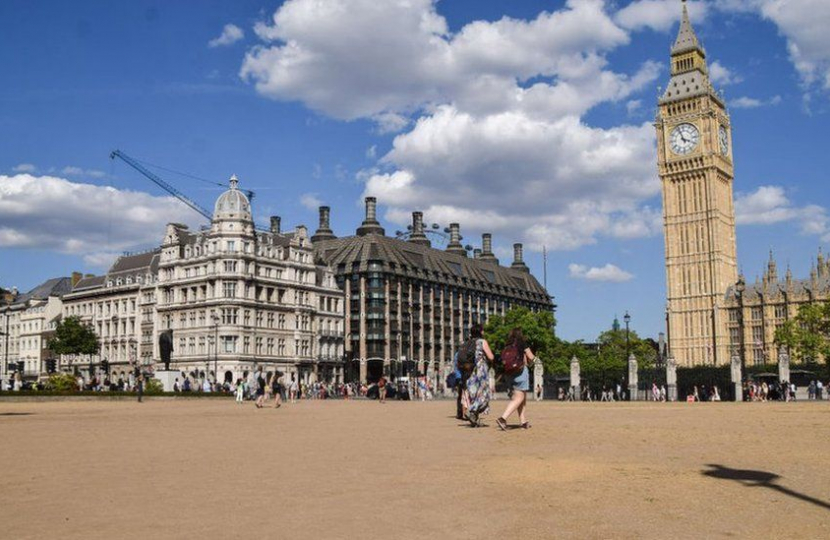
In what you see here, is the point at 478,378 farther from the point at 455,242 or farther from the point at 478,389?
the point at 455,242

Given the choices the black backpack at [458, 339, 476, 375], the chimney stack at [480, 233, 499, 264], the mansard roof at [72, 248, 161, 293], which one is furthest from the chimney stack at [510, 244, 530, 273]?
the black backpack at [458, 339, 476, 375]

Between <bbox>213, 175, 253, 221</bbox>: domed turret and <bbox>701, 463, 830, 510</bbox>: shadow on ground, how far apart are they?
87.3m

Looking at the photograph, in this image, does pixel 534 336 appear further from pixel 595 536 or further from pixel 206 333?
pixel 595 536

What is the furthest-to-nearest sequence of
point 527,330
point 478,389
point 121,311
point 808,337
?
point 121,311
point 527,330
point 808,337
point 478,389

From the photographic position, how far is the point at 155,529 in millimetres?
7430

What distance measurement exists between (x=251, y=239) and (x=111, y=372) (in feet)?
→ 91.5

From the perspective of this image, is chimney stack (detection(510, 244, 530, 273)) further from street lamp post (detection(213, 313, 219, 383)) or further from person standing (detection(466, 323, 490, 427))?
person standing (detection(466, 323, 490, 427))

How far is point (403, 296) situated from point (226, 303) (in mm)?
34689

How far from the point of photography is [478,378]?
18.9 meters

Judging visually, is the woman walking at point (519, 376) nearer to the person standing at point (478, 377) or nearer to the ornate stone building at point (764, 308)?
the person standing at point (478, 377)

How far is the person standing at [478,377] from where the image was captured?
60.4 ft

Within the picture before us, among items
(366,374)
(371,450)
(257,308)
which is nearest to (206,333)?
(257,308)

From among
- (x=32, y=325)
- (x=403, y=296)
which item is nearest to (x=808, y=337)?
(x=403, y=296)

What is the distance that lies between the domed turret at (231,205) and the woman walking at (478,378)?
78483 mm
